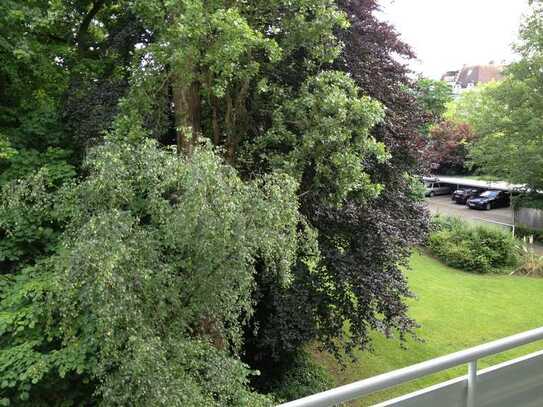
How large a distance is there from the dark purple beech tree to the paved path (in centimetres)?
1607

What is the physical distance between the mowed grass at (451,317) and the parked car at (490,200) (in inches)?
476

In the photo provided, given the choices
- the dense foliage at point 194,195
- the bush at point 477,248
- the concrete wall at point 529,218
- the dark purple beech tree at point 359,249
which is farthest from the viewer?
the concrete wall at point 529,218

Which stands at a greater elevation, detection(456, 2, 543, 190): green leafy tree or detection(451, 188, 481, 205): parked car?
detection(456, 2, 543, 190): green leafy tree

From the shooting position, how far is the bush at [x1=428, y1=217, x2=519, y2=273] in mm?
17781

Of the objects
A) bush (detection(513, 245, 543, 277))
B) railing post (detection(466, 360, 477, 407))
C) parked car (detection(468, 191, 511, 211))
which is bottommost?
bush (detection(513, 245, 543, 277))

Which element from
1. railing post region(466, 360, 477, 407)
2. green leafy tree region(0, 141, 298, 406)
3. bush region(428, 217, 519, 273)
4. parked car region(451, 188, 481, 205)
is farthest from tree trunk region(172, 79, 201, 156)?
parked car region(451, 188, 481, 205)

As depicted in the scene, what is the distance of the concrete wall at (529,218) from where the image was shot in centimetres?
2434

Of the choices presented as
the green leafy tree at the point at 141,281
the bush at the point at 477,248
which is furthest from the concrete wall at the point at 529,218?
the green leafy tree at the point at 141,281

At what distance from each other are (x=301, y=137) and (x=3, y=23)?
193 inches

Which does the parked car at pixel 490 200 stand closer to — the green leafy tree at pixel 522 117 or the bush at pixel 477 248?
the green leafy tree at pixel 522 117

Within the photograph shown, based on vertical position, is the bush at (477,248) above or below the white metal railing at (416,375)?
below

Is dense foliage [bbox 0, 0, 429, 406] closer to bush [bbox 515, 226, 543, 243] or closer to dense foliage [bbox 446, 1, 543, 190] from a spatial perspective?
dense foliage [bbox 446, 1, 543, 190]

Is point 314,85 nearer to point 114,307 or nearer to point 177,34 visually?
point 177,34

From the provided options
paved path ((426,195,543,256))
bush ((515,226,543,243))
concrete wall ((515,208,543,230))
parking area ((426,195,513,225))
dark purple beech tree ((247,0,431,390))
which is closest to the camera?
dark purple beech tree ((247,0,431,390))
